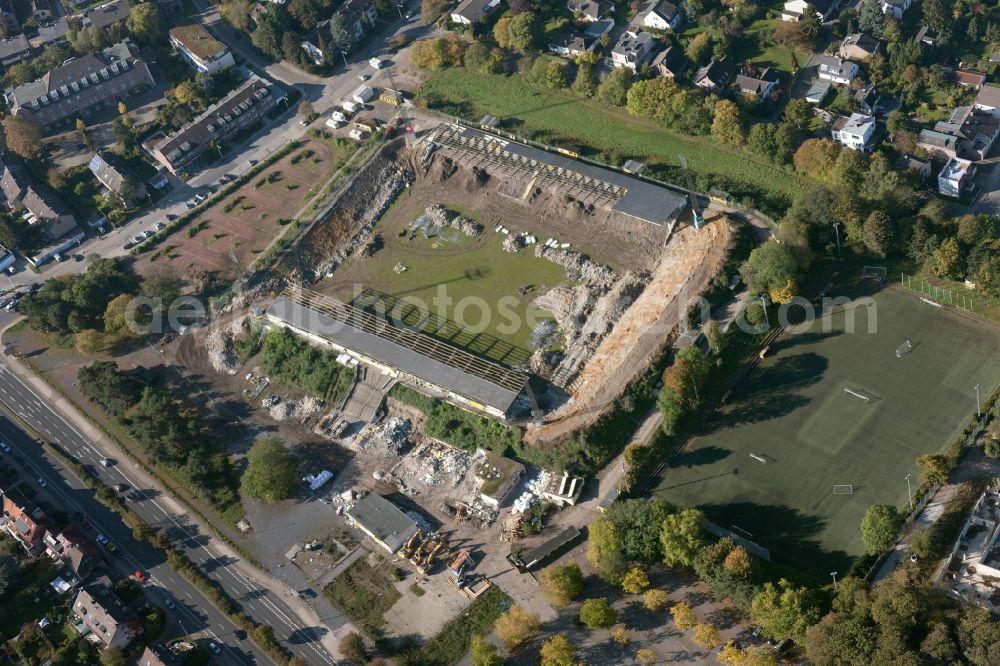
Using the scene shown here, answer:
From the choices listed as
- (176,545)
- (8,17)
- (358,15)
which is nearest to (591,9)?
(358,15)

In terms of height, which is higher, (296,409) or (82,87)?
(82,87)

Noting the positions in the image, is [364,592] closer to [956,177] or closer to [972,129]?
[956,177]

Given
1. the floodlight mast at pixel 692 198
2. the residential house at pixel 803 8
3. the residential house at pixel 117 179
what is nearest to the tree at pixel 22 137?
the residential house at pixel 117 179

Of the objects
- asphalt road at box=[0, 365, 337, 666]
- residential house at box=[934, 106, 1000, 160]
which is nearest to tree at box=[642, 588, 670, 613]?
asphalt road at box=[0, 365, 337, 666]

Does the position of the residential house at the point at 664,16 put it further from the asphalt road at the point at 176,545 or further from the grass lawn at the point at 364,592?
the asphalt road at the point at 176,545

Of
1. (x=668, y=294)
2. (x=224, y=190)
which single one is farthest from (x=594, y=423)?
(x=224, y=190)

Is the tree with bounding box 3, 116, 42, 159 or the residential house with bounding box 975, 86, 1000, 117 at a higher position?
the residential house with bounding box 975, 86, 1000, 117

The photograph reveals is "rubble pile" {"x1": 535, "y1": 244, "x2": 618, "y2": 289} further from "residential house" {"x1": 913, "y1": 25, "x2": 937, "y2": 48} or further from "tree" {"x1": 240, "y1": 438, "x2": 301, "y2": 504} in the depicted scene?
"residential house" {"x1": 913, "y1": 25, "x2": 937, "y2": 48}
